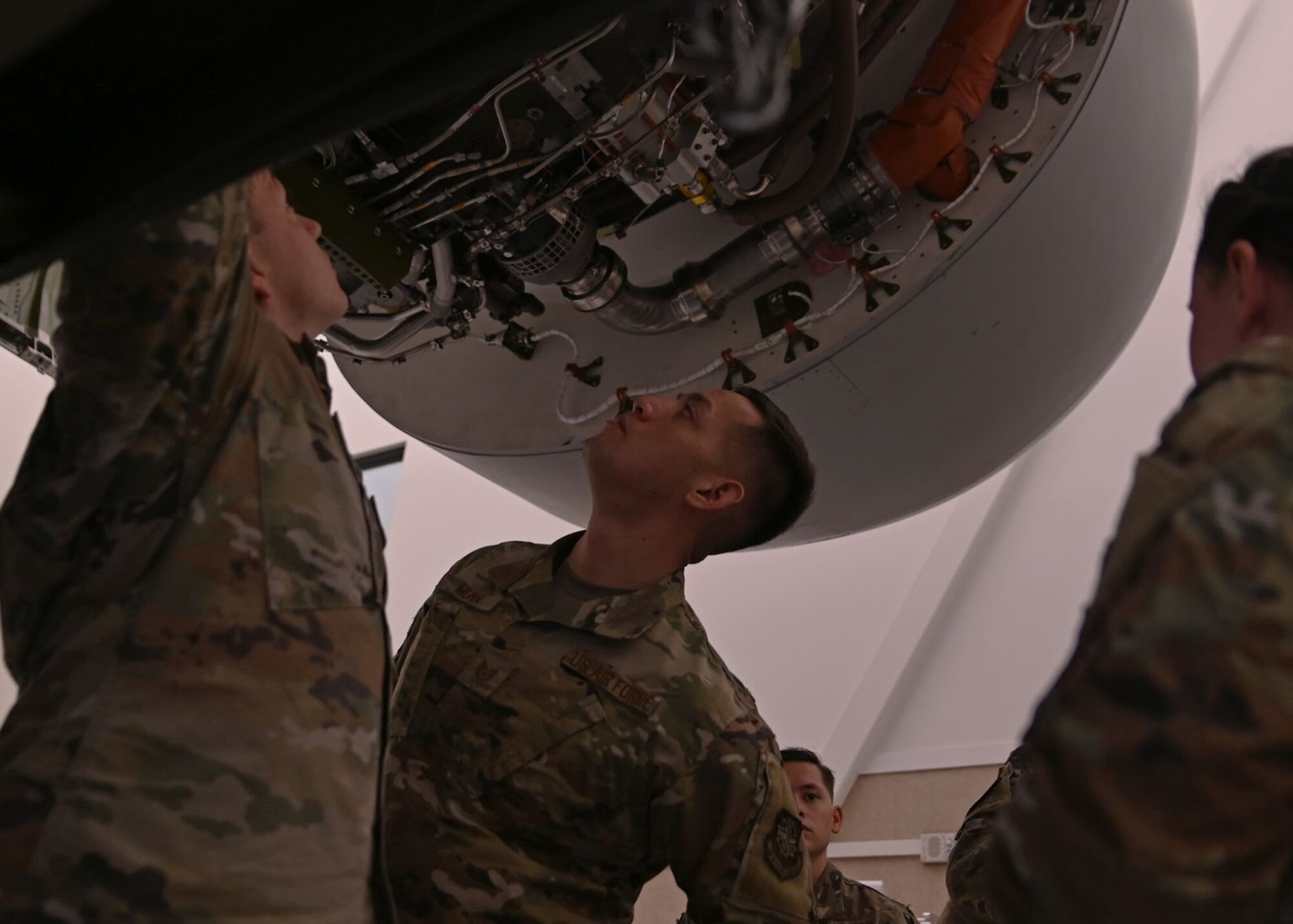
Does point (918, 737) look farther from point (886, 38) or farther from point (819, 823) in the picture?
point (886, 38)

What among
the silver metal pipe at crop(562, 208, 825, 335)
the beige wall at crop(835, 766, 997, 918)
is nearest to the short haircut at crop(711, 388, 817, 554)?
the silver metal pipe at crop(562, 208, 825, 335)

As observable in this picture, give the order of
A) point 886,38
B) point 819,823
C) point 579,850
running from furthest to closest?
point 819,823
point 886,38
point 579,850

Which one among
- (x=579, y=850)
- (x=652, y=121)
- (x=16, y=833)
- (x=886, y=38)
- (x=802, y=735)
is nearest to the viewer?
(x=16, y=833)

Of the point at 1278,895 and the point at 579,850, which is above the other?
the point at 579,850

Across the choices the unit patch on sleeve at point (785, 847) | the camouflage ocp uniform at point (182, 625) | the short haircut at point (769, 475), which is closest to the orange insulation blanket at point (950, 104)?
the short haircut at point (769, 475)

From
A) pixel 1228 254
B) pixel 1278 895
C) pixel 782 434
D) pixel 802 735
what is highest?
pixel 802 735

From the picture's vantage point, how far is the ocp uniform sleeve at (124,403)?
82 centimetres

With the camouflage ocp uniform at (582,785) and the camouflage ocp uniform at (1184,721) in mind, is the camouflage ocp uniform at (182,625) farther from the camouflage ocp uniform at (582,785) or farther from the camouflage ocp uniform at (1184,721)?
the camouflage ocp uniform at (1184,721)

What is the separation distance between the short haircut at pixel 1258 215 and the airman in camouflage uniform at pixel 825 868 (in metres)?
1.70

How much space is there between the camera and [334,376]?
3.22 meters

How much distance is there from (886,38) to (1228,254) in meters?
0.94

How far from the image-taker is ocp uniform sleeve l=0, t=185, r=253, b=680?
817mm

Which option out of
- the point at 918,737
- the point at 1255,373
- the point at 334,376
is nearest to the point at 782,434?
the point at 1255,373

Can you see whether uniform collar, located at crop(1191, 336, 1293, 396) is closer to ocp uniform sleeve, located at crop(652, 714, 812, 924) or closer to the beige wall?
ocp uniform sleeve, located at crop(652, 714, 812, 924)
